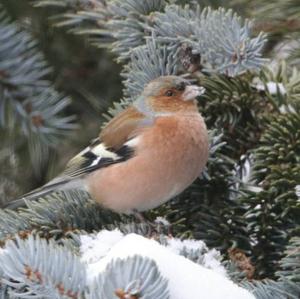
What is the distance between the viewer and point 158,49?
2.53 m

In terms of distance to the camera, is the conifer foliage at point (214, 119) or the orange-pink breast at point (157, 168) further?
the orange-pink breast at point (157, 168)

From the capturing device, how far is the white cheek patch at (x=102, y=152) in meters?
2.81

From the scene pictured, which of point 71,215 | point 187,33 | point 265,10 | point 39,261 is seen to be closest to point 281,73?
point 265,10

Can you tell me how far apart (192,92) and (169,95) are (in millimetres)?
383

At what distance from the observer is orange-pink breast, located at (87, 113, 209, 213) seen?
253 cm

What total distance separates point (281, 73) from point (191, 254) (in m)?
0.95

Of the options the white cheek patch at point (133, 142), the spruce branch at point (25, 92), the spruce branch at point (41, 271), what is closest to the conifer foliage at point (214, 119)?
the spruce branch at point (25, 92)

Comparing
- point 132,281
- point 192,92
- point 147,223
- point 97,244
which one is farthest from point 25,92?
point 132,281

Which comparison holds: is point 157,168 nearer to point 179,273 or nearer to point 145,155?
point 145,155

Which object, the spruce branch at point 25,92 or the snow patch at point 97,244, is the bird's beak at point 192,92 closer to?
the spruce branch at point 25,92

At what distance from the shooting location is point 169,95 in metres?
3.02

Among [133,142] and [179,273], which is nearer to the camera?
[179,273]

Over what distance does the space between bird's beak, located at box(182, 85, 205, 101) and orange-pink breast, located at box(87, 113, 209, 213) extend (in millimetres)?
68

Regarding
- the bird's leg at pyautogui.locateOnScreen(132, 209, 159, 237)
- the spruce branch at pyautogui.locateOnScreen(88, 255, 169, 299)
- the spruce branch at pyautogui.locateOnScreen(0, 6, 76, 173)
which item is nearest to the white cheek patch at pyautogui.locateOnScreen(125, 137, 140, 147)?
the spruce branch at pyautogui.locateOnScreen(0, 6, 76, 173)
